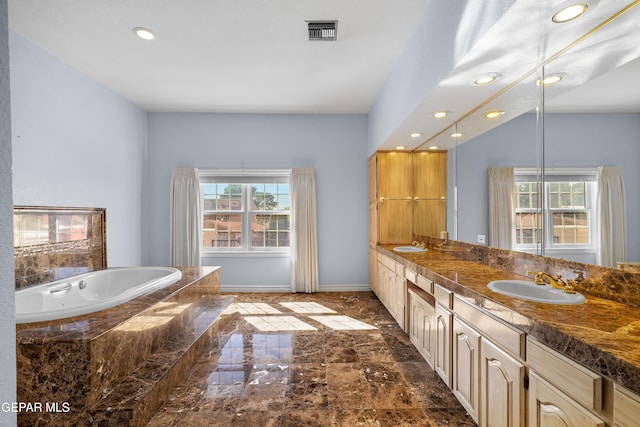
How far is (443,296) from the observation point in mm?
1921

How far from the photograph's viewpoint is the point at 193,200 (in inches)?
172

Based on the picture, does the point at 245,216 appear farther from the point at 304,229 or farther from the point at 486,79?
the point at 486,79

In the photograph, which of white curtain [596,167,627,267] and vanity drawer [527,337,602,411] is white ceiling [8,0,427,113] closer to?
white curtain [596,167,627,267]

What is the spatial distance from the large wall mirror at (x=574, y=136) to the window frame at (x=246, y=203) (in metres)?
3.05

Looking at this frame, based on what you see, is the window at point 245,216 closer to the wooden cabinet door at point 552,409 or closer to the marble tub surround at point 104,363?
the marble tub surround at point 104,363

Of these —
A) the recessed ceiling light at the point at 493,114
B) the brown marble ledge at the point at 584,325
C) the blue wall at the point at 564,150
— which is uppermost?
the recessed ceiling light at the point at 493,114

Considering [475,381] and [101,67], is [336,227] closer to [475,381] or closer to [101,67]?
[475,381]

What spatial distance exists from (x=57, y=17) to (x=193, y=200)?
2.49 metres

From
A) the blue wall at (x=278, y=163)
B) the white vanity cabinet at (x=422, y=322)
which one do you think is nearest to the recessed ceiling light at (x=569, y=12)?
the white vanity cabinet at (x=422, y=322)

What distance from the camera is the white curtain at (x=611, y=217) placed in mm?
1395

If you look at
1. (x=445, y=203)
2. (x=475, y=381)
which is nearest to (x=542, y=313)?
(x=475, y=381)

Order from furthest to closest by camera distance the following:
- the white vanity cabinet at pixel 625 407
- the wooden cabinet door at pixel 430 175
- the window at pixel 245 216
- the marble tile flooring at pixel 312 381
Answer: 1. the window at pixel 245 216
2. the wooden cabinet door at pixel 430 175
3. the marble tile flooring at pixel 312 381
4. the white vanity cabinet at pixel 625 407

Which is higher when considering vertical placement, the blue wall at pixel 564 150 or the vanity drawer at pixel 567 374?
the blue wall at pixel 564 150

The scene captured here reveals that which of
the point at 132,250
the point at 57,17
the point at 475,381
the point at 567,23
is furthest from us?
the point at 132,250
